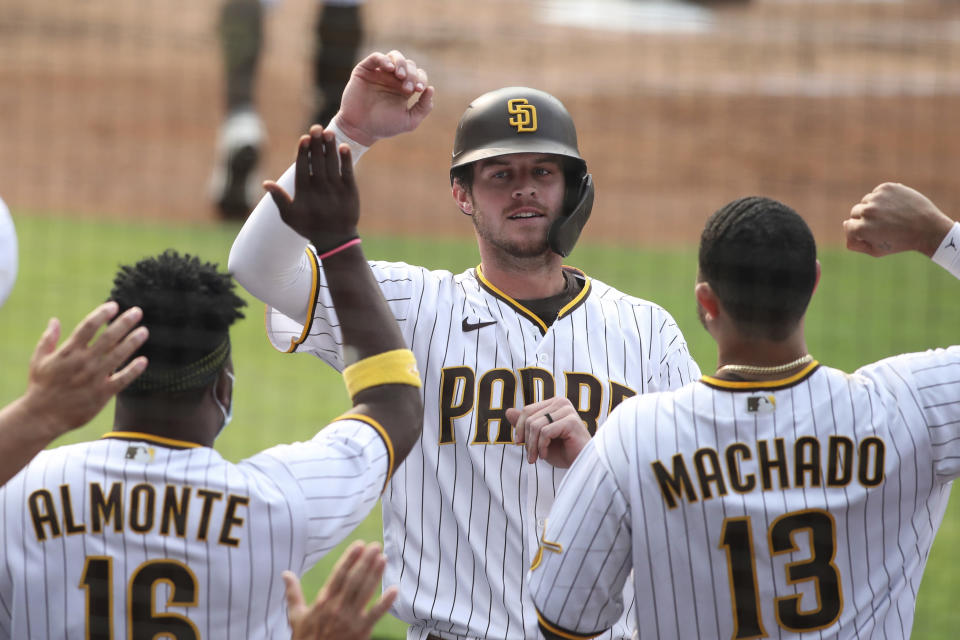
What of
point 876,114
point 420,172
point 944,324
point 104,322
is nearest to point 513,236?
point 104,322

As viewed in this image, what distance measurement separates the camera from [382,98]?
8.68 ft

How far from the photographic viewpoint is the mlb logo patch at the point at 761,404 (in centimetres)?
202

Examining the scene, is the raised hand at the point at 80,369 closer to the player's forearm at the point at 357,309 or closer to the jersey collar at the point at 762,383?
the player's forearm at the point at 357,309

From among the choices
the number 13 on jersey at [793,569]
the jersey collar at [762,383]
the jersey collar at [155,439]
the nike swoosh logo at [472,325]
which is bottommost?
the number 13 on jersey at [793,569]

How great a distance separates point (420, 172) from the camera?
520 inches

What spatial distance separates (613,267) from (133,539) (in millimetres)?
9075

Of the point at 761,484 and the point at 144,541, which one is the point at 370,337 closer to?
the point at 144,541

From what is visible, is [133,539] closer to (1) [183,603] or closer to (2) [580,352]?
(1) [183,603]

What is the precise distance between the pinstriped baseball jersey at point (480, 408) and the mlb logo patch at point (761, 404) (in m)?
0.67

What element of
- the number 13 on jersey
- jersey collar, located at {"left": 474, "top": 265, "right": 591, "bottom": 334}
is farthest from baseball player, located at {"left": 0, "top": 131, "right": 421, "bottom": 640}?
jersey collar, located at {"left": 474, "top": 265, "right": 591, "bottom": 334}

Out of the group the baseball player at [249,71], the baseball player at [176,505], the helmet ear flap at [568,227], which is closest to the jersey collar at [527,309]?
the helmet ear flap at [568,227]

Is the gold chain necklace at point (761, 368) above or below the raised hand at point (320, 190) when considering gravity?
below

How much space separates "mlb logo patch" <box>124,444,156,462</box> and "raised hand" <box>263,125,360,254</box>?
472mm

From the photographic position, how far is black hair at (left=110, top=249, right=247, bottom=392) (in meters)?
1.92
